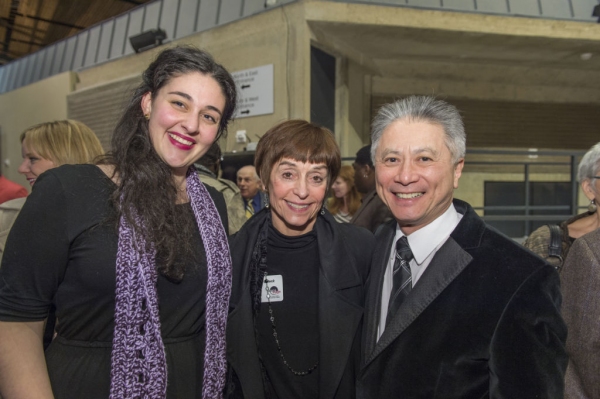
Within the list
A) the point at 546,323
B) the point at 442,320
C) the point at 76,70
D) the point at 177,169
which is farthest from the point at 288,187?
the point at 76,70

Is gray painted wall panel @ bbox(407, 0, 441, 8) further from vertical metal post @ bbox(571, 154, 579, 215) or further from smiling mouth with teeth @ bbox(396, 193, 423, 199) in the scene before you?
smiling mouth with teeth @ bbox(396, 193, 423, 199)

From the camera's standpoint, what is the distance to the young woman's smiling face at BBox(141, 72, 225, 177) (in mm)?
1335

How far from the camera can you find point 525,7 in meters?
5.54

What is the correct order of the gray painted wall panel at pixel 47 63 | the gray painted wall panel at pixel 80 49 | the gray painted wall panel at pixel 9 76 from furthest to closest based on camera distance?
the gray painted wall panel at pixel 9 76
the gray painted wall panel at pixel 47 63
the gray painted wall panel at pixel 80 49

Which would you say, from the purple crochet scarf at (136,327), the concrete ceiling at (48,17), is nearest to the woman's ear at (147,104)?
the purple crochet scarf at (136,327)

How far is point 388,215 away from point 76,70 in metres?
7.92

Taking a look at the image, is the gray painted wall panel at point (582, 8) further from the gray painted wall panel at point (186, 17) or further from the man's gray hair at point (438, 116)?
the man's gray hair at point (438, 116)

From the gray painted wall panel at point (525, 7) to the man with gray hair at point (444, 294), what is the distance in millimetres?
5171

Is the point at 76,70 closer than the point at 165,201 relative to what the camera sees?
No

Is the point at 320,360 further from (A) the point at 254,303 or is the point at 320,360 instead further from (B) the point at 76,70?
(B) the point at 76,70

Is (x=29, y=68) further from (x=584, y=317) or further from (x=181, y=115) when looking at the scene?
(x=584, y=317)

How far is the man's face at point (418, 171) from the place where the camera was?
53.5 inches

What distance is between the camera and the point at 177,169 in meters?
1.46

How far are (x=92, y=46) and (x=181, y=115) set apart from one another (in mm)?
8062
